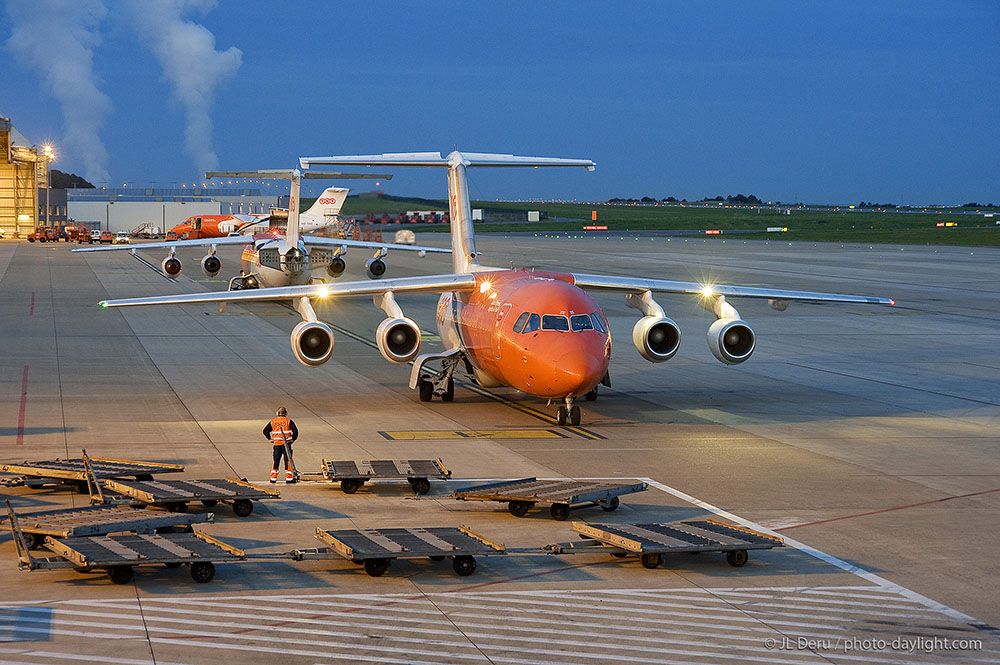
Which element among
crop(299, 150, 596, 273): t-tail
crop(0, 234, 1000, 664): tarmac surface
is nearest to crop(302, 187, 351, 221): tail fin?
crop(0, 234, 1000, 664): tarmac surface

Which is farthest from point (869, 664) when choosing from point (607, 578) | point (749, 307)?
point (749, 307)

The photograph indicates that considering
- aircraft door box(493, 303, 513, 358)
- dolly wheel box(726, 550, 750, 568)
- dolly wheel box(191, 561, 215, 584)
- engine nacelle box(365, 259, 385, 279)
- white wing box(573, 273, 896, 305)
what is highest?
white wing box(573, 273, 896, 305)

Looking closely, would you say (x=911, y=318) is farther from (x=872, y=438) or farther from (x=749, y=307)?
(x=872, y=438)

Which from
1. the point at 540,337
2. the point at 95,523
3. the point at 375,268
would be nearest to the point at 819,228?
the point at 375,268

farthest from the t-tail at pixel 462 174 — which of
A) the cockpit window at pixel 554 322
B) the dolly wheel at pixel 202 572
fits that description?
the dolly wheel at pixel 202 572

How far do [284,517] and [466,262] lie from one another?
14932 millimetres

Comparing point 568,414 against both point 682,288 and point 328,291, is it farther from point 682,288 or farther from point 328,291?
point 328,291

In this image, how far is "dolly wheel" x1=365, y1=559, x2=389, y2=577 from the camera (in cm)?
1527

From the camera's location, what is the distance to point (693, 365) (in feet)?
123

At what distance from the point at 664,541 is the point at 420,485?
17.8 ft

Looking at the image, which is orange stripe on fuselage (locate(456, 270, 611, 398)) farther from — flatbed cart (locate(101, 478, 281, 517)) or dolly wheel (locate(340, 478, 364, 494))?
flatbed cart (locate(101, 478, 281, 517))

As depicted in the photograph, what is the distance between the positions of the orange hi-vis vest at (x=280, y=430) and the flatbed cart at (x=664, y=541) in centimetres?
579

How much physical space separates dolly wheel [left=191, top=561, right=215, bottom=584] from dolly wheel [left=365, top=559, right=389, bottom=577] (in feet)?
6.39

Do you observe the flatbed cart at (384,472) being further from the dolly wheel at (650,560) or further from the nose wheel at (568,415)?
the nose wheel at (568,415)
